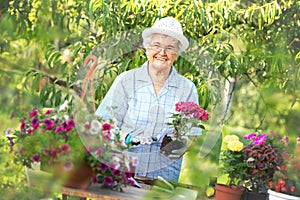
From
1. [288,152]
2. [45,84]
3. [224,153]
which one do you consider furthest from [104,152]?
[45,84]

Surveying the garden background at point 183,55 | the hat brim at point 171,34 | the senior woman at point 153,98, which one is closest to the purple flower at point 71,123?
the senior woman at point 153,98

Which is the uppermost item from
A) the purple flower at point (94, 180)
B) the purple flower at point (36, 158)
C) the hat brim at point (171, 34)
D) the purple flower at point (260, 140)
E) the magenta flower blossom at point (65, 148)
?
the hat brim at point (171, 34)

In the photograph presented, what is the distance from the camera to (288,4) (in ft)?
10.0

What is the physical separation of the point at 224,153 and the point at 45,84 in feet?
3.74

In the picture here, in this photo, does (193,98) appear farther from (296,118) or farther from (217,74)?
(296,118)

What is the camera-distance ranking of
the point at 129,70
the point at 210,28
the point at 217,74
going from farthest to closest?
the point at 210,28
the point at 217,74
the point at 129,70

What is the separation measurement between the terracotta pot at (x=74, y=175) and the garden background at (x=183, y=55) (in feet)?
1.71

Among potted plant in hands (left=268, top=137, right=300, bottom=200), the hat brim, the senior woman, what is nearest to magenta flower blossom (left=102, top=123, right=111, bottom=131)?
the senior woman

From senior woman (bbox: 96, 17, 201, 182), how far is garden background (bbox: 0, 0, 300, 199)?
0.32 ft

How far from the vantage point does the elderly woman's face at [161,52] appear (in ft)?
6.98

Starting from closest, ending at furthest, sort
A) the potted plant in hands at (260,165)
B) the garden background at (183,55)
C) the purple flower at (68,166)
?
the purple flower at (68,166), the potted plant in hands at (260,165), the garden background at (183,55)

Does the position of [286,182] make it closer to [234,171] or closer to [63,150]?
[234,171]

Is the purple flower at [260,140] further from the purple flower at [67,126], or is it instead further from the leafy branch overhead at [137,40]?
the purple flower at [67,126]

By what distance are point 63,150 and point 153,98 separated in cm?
51
